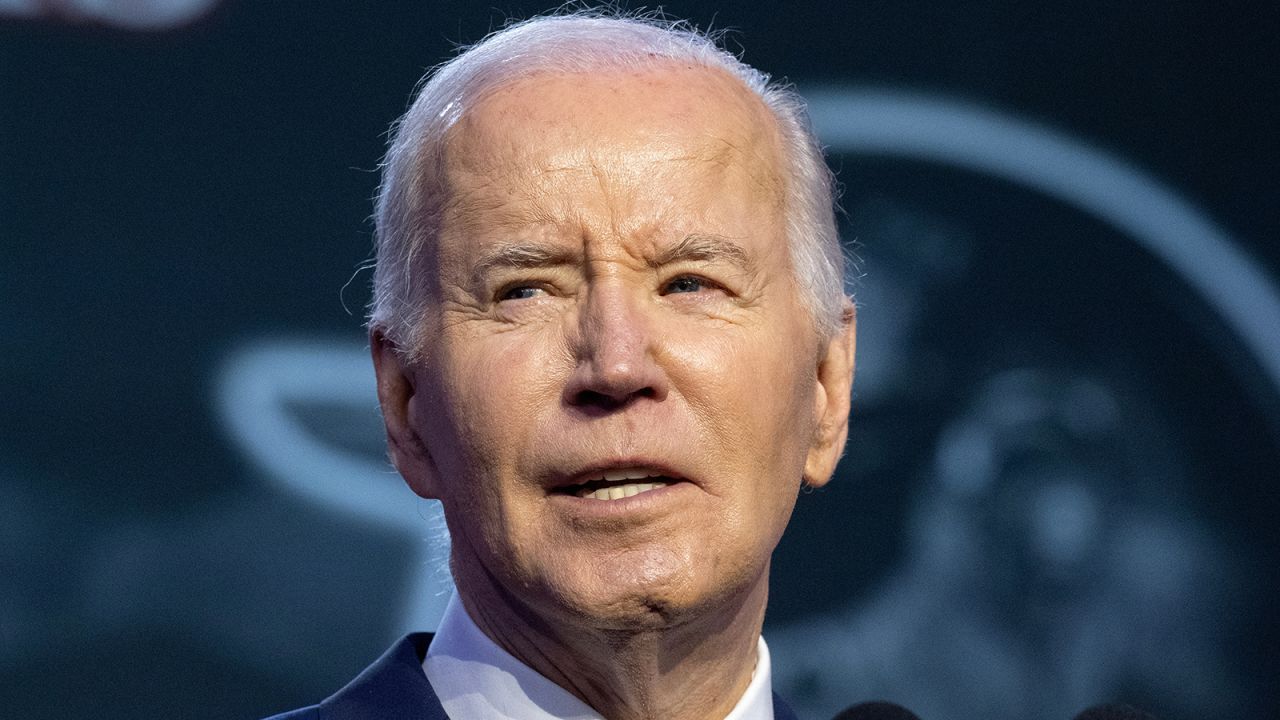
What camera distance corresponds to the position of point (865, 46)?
99.7 inches

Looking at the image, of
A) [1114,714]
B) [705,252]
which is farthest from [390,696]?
[1114,714]

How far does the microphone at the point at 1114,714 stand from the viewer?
1.37 meters

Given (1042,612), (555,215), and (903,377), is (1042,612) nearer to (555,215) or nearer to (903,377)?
(903,377)

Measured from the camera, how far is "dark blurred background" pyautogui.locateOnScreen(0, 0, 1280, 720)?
2291 millimetres

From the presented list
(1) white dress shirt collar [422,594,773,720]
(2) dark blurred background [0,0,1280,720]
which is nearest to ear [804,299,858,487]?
(1) white dress shirt collar [422,594,773,720]

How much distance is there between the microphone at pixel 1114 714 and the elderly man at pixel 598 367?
329mm

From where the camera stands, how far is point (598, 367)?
1.24 metres

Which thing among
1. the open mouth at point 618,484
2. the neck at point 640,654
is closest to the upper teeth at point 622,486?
the open mouth at point 618,484

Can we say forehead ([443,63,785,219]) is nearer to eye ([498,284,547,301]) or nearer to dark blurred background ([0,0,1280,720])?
eye ([498,284,547,301])

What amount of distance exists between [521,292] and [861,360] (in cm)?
127

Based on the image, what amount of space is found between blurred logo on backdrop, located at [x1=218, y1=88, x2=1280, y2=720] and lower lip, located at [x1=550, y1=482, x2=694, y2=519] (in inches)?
45.9

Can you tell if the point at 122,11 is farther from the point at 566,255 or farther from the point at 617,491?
the point at 617,491

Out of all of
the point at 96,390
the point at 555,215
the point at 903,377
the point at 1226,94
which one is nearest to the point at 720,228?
the point at 555,215

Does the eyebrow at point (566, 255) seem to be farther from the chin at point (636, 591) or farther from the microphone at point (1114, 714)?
the microphone at point (1114, 714)
